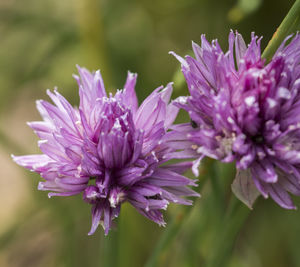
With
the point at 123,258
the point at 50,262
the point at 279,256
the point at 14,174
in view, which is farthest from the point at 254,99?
the point at 14,174

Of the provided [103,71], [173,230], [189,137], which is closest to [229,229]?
[173,230]

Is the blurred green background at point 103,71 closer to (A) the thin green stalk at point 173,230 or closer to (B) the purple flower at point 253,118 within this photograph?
(A) the thin green stalk at point 173,230

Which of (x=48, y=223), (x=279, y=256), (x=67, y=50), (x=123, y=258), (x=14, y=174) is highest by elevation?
(x=67, y=50)

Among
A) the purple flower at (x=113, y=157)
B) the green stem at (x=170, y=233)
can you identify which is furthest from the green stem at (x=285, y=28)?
the green stem at (x=170, y=233)

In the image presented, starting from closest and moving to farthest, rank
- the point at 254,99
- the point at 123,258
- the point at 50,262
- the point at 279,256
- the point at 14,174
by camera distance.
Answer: the point at 254,99 → the point at 123,258 → the point at 279,256 → the point at 50,262 → the point at 14,174

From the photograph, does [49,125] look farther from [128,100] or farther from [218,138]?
[218,138]

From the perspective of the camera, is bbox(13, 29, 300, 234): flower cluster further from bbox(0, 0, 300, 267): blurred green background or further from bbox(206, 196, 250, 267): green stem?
bbox(0, 0, 300, 267): blurred green background
